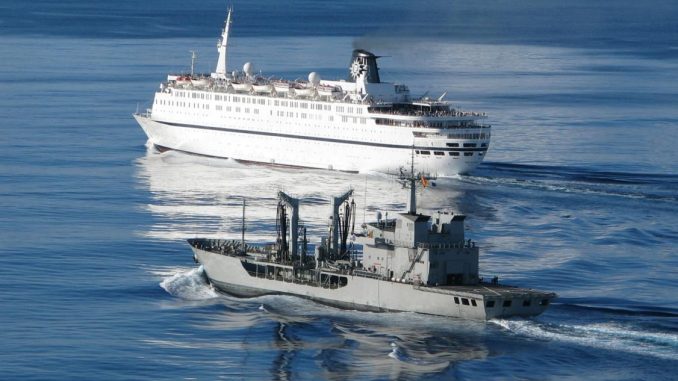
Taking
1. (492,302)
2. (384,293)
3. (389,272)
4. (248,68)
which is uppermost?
(248,68)

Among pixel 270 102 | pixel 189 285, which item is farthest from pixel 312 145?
pixel 189 285

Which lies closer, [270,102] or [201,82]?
[270,102]

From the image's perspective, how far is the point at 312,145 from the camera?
130 m

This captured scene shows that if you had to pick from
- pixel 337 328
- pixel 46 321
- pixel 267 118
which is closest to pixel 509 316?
pixel 337 328

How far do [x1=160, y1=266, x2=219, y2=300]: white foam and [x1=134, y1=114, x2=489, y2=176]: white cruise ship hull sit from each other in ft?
126

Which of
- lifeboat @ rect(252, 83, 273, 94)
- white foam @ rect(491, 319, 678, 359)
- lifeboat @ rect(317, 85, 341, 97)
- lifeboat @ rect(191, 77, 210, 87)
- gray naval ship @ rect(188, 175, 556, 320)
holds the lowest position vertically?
white foam @ rect(491, 319, 678, 359)

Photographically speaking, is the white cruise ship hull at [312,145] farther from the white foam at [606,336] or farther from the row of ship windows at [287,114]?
the white foam at [606,336]

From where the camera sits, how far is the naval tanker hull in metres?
73.8

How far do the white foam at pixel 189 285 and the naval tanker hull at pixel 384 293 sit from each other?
0.69 meters

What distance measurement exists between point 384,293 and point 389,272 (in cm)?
128

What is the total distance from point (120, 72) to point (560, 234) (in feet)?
347

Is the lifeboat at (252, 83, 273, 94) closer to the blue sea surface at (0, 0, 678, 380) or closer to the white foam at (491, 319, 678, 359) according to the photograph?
the blue sea surface at (0, 0, 678, 380)

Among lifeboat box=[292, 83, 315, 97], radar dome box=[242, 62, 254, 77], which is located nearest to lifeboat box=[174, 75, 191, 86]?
radar dome box=[242, 62, 254, 77]

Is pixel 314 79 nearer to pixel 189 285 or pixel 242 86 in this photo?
pixel 242 86
